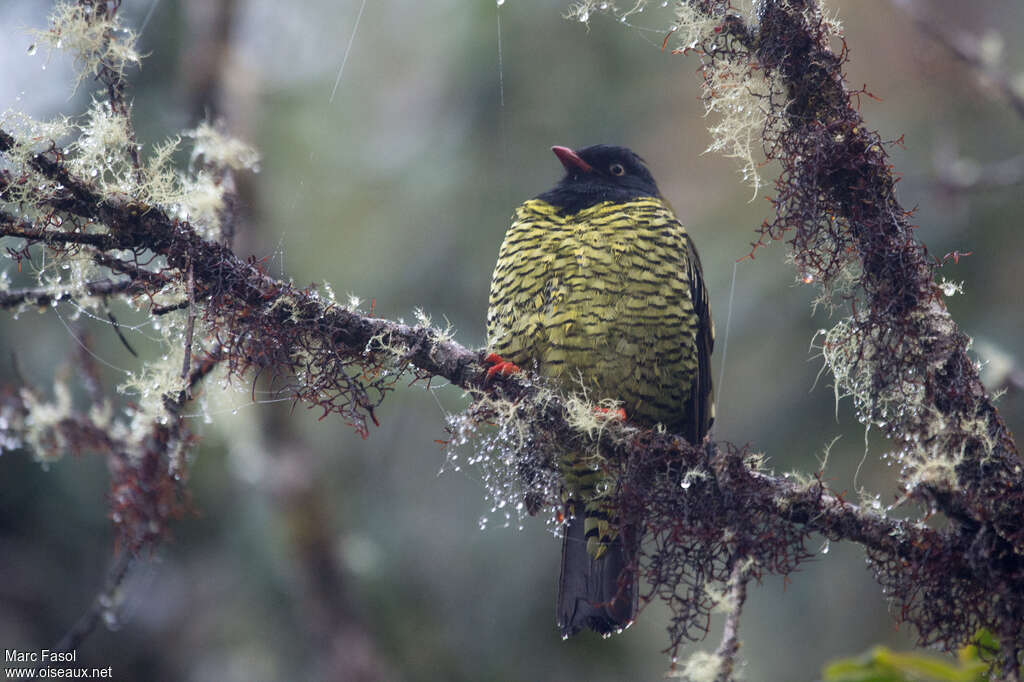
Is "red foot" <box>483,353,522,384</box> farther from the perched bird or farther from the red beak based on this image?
the red beak

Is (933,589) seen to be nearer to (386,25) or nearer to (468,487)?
(468,487)

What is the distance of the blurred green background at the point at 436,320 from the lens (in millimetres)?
3730

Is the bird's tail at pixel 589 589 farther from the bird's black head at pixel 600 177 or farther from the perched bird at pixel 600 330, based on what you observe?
the bird's black head at pixel 600 177

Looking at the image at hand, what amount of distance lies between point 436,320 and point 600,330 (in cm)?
208

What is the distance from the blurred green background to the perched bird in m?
0.89

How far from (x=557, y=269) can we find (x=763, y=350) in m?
2.09

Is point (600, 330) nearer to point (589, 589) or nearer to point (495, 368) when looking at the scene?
point (495, 368)

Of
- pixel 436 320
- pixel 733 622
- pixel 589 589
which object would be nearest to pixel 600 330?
pixel 589 589

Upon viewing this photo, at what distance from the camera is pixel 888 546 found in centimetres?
176

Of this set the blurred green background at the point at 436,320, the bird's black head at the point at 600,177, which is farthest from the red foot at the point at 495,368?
the blurred green background at the point at 436,320

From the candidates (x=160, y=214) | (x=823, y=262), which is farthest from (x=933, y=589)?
(x=160, y=214)

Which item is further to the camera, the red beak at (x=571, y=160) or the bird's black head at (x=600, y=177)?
the red beak at (x=571, y=160)

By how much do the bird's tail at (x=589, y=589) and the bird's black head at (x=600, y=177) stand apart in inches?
41.0

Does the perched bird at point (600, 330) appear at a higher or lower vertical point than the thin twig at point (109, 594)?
higher
